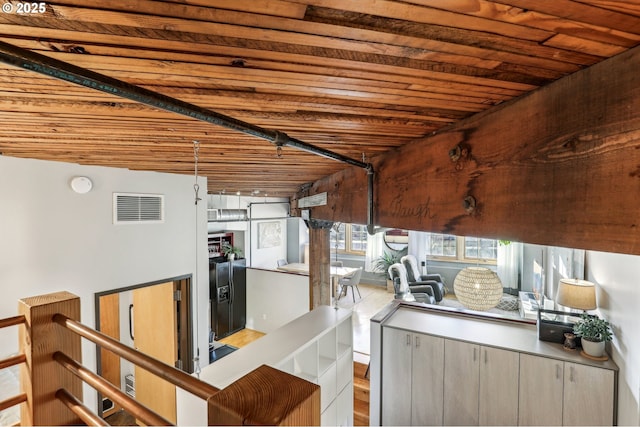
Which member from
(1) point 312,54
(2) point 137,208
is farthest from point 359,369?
(1) point 312,54

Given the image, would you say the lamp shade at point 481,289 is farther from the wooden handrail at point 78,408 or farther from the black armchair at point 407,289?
the wooden handrail at point 78,408

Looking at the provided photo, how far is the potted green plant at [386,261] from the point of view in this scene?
30.3 feet

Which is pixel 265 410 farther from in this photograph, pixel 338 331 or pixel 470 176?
pixel 338 331

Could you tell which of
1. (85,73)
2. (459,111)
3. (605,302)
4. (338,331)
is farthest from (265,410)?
(605,302)

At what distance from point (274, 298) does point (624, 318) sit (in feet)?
18.1

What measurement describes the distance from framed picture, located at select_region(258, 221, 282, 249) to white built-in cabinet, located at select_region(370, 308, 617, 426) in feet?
16.8

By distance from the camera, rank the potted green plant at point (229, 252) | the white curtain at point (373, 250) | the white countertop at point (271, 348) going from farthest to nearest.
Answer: the white curtain at point (373, 250) < the potted green plant at point (229, 252) < the white countertop at point (271, 348)

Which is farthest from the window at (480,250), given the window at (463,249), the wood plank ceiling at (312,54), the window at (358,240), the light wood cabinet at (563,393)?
the wood plank ceiling at (312,54)

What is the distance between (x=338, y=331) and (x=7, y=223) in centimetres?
316

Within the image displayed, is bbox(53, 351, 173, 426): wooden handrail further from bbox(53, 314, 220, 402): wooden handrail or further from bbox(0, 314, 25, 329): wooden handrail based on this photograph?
bbox(0, 314, 25, 329): wooden handrail

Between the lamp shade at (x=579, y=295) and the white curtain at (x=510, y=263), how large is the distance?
5.60 m

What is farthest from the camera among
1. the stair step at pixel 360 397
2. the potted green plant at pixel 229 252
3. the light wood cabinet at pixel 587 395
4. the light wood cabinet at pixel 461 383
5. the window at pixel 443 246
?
the window at pixel 443 246

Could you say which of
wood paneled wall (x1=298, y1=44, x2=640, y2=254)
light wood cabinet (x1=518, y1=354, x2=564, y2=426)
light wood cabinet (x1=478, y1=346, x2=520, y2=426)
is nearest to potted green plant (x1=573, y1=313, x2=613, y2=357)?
light wood cabinet (x1=518, y1=354, x2=564, y2=426)

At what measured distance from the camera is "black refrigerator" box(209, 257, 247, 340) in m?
6.22
